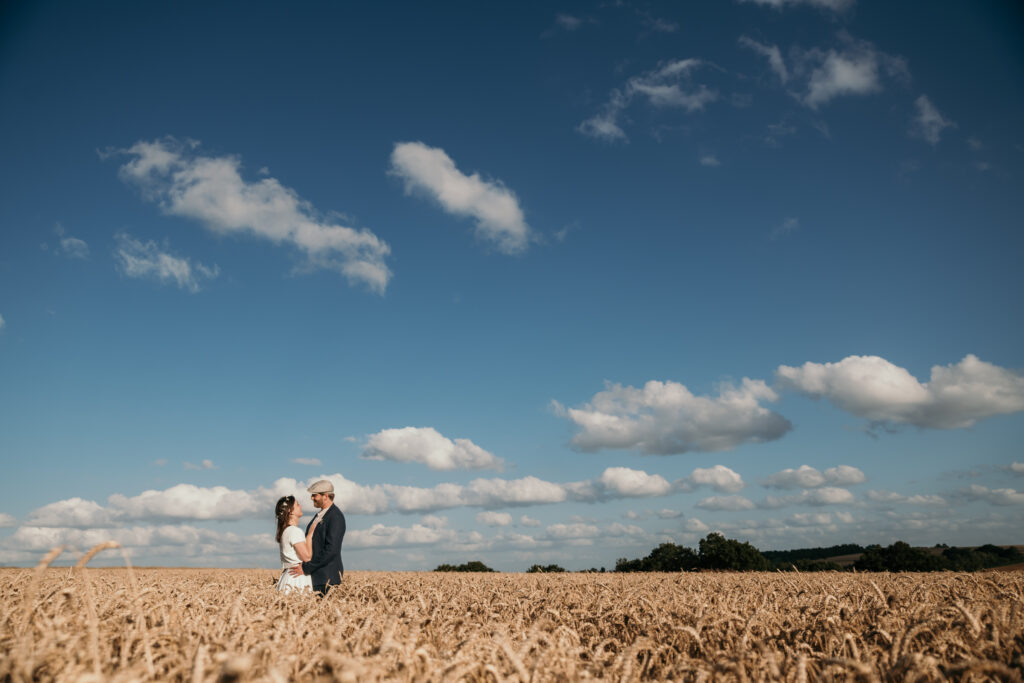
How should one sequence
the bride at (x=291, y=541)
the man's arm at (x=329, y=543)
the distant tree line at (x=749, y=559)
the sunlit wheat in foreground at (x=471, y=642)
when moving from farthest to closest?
the distant tree line at (x=749, y=559)
the bride at (x=291, y=541)
the man's arm at (x=329, y=543)
the sunlit wheat in foreground at (x=471, y=642)

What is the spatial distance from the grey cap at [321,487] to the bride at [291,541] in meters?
0.54

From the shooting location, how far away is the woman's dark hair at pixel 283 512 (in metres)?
10.4

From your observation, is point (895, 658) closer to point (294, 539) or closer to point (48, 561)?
point (48, 561)

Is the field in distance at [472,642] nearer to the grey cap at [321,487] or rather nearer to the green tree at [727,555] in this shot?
the grey cap at [321,487]

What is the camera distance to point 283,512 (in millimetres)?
10406

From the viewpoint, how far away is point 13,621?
3451 mm

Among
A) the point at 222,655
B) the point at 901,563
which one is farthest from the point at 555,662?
the point at 901,563

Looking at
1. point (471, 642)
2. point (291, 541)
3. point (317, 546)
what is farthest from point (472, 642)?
point (291, 541)

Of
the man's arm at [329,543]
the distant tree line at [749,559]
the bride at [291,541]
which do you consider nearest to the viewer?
the man's arm at [329,543]

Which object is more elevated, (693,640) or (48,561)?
(48,561)

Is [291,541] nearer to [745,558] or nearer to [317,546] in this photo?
[317,546]

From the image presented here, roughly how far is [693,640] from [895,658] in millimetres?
1571

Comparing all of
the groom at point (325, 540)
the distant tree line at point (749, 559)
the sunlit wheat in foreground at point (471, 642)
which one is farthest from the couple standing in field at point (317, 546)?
the distant tree line at point (749, 559)

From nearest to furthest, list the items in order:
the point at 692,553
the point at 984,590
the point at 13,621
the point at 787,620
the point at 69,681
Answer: the point at 69,681 → the point at 13,621 → the point at 787,620 → the point at 984,590 → the point at 692,553
